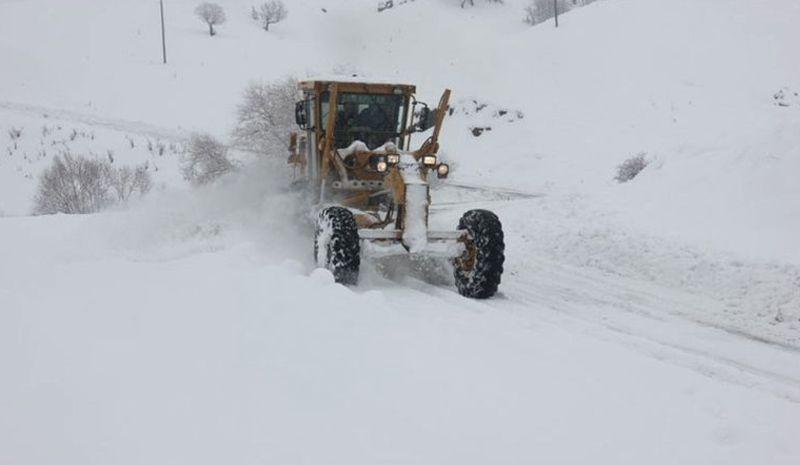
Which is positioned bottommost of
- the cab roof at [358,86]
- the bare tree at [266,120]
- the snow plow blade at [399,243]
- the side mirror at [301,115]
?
the snow plow blade at [399,243]

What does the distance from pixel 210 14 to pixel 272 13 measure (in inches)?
173

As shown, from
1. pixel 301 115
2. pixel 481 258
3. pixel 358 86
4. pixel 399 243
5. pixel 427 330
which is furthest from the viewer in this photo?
pixel 301 115

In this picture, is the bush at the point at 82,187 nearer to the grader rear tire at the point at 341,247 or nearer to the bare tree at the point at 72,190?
the bare tree at the point at 72,190

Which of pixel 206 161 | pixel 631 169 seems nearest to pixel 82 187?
pixel 206 161

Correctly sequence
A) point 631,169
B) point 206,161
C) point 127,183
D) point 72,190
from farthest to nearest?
point 206,161
point 127,183
point 72,190
point 631,169

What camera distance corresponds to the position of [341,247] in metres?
8.47

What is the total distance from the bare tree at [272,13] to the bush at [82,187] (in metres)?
30.1

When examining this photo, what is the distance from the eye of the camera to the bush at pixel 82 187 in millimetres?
19766

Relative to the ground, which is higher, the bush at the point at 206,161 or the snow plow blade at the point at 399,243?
the snow plow blade at the point at 399,243

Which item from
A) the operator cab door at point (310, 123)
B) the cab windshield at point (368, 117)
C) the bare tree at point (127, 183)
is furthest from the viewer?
the bare tree at point (127, 183)

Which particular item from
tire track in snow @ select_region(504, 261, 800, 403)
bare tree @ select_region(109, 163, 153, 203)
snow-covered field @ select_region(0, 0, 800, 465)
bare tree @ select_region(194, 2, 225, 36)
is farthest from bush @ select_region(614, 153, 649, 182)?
bare tree @ select_region(194, 2, 225, 36)

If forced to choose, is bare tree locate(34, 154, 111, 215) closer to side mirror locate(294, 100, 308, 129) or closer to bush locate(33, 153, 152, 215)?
bush locate(33, 153, 152, 215)

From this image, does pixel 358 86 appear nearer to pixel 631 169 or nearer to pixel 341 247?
pixel 341 247

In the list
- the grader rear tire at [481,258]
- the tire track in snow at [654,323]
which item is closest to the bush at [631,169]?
the tire track in snow at [654,323]
